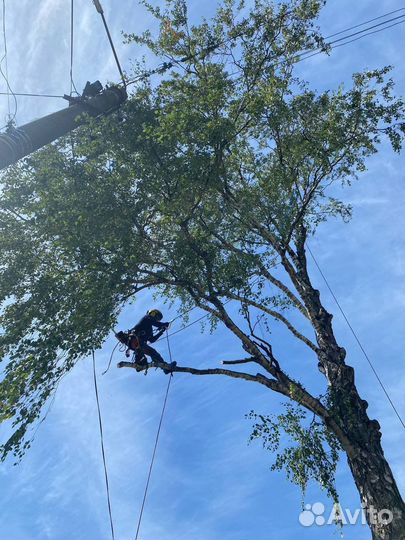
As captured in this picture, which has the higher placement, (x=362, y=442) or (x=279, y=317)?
(x=279, y=317)

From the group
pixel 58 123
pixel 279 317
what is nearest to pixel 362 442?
pixel 279 317

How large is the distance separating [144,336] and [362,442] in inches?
210

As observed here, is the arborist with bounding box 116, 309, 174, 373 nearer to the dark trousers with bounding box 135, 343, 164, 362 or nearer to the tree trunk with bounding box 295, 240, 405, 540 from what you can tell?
the dark trousers with bounding box 135, 343, 164, 362

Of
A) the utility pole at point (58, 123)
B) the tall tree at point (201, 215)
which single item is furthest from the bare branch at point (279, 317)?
the utility pole at point (58, 123)

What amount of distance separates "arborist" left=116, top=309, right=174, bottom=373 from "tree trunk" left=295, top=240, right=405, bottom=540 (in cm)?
379

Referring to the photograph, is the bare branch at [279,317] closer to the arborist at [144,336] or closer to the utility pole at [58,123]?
the arborist at [144,336]

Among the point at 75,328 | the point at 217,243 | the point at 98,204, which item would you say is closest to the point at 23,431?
the point at 75,328

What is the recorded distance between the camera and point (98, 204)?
1039cm

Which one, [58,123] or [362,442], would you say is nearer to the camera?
→ [362,442]

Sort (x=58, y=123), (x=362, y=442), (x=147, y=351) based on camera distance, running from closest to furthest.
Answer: (x=362, y=442), (x=147, y=351), (x=58, y=123)

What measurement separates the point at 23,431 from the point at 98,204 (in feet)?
16.9

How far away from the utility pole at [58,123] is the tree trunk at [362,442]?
7677mm

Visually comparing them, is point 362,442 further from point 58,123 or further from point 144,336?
point 58,123

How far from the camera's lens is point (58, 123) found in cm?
1073
